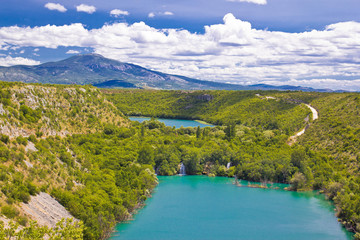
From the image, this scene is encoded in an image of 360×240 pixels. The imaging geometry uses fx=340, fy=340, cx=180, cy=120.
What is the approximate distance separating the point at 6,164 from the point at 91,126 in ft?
166

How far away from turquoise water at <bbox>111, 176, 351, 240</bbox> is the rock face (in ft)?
32.8

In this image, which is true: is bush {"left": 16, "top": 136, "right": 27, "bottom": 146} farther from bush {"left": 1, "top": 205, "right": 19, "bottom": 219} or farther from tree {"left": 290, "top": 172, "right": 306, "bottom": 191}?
tree {"left": 290, "top": 172, "right": 306, "bottom": 191}

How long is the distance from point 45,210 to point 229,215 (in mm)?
35634

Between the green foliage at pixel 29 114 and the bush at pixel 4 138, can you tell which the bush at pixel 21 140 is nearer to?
the bush at pixel 4 138

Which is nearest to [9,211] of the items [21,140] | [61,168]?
[61,168]

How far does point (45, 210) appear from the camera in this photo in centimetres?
4503

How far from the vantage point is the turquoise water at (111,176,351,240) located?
57031 mm

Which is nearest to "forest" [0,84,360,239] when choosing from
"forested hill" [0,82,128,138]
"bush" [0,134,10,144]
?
"bush" [0,134,10,144]

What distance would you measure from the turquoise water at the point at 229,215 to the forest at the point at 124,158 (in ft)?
9.50

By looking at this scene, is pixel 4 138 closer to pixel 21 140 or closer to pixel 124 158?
pixel 21 140

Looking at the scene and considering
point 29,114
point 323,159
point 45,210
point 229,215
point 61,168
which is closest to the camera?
point 45,210

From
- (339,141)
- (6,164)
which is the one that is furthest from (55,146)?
(339,141)

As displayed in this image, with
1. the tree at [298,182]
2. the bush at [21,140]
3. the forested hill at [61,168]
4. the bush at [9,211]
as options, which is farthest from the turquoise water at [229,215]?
the bush at [21,140]

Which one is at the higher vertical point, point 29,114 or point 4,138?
point 29,114
